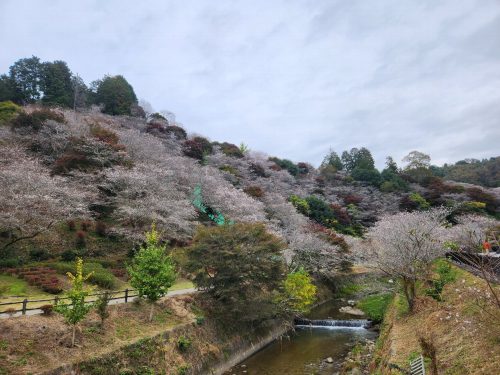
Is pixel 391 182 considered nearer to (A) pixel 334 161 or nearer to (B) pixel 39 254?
(A) pixel 334 161

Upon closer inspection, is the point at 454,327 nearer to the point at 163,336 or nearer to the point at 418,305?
the point at 418,305

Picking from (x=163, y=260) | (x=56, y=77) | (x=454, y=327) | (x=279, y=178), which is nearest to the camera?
(x=454, y=327)

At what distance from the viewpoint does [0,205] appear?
70.7 ft

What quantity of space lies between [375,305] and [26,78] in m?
60.6

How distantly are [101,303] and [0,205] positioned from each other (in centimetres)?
1273

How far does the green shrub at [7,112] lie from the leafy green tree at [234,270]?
32809 millimetres

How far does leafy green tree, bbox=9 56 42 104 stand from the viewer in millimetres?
53750

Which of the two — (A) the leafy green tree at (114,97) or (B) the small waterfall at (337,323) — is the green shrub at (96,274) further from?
(A) the leafy green tree at (114,97)

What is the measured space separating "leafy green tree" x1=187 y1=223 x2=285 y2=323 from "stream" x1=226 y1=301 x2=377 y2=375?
97.4 inches

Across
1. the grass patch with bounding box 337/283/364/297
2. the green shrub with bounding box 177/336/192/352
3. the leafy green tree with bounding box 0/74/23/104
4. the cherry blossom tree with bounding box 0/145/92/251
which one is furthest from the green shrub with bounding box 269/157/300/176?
the green shrub with bounding box 177/336/192/352

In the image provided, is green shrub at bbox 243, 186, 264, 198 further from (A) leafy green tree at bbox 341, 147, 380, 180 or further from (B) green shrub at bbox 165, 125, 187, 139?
(A) leafy green tree at bbox 341, 147, 380, 180

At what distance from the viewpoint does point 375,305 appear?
30.9 metres

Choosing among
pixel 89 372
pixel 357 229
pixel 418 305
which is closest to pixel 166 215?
pixel 89 372

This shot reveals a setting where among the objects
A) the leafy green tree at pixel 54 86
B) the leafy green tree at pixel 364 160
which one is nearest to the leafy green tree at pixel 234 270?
the leafy green tree at pixel 54 86
